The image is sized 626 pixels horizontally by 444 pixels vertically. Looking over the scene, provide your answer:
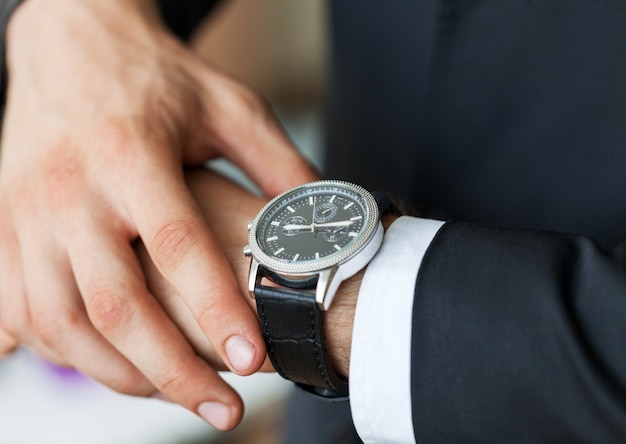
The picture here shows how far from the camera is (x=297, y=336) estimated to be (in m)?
0.66

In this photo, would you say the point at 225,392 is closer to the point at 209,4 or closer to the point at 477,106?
the point at 477,106

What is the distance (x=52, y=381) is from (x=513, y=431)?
5.58 feet

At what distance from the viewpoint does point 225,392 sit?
2.39ft

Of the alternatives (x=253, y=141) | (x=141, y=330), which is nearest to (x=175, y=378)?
(x=141, y=330)

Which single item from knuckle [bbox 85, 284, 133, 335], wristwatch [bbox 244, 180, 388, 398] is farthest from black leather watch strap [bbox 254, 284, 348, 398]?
knuckle [bbox 85, 284, 133, 335]

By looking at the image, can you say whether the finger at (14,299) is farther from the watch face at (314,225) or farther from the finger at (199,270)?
the watch face at (314,225)

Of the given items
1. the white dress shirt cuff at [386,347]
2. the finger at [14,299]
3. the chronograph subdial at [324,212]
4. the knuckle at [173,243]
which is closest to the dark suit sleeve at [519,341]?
the white dress shirt cuff at [386,347]

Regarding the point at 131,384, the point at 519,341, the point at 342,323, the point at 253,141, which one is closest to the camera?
the point at 519,341

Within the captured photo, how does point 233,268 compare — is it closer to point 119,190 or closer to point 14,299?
point 119,190

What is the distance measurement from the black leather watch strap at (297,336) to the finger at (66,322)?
7.4 inches

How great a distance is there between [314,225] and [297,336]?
0.12m

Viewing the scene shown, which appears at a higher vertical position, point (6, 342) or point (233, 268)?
point (233, 268)

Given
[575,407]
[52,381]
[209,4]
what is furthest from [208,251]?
[52,381]

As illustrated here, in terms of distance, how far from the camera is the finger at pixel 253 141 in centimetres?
88
